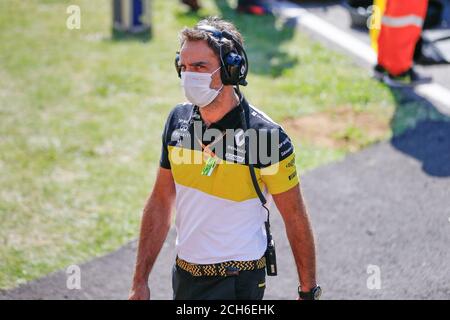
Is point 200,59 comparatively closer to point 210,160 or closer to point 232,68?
point 232,68

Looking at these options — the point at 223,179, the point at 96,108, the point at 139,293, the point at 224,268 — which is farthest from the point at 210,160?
the point at 96,108

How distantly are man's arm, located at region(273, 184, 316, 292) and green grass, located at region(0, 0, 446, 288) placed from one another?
3099 millimetres

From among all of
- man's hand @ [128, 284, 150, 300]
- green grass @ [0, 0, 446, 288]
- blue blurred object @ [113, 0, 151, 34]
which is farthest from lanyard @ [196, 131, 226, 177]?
blue blurred object @ [113, 0, 151, 34]

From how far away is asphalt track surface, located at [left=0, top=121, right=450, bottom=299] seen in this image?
5.70 m

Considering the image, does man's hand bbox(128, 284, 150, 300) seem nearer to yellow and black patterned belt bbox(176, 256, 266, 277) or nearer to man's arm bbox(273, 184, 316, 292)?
yellow and black patterned belt bbox(176, 256, 266, 277)

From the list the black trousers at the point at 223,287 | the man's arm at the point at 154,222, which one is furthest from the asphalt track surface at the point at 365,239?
the black trousers at the point at 223,287

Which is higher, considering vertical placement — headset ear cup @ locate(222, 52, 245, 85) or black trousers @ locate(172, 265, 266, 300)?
headset ear cup @ locate(222, 52, 245, 85)

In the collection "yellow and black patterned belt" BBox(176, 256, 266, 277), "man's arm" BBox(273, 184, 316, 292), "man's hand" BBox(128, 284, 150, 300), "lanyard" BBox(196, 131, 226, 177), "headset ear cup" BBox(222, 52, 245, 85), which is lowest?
"man's hand" BBox(128, 284, 150, 300)

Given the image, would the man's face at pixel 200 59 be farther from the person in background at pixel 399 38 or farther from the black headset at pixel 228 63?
the person in background at pixel 399 38

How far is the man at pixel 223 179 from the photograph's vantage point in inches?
145

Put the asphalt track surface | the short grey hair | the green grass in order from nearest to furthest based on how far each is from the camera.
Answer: the short grey hair, the asphalt track surface, the green grass

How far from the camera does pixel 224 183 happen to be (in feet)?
12.3

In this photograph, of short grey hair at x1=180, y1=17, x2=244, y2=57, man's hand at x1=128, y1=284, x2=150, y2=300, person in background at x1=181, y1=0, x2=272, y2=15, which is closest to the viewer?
short grey hair at x1=180, y1=17, x2=244, y2=57

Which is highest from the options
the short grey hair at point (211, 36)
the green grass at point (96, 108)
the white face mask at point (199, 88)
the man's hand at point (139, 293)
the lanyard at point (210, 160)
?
the short grey hair at point (211, 36)
